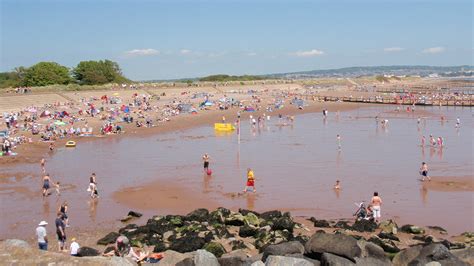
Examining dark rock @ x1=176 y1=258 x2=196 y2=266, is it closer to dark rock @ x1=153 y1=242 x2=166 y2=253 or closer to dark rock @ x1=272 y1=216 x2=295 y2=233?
dark rock @ x1=153 y1=242 x2=166 y2=253

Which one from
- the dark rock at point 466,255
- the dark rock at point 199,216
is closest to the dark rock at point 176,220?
the dark rock at point 199,216

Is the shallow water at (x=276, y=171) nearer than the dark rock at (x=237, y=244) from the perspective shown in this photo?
No

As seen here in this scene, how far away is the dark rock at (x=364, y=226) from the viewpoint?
16.6m

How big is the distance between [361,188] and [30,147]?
23.8 metres

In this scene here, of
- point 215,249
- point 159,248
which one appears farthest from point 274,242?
point 159,248

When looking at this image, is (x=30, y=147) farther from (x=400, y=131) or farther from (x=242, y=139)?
(x=400, y=131)

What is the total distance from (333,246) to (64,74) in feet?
274

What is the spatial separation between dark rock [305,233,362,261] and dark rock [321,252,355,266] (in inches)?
14.9

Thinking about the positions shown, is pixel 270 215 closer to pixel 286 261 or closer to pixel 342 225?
pixel 342 225

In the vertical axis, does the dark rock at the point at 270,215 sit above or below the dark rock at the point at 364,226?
above

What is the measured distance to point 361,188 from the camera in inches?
927

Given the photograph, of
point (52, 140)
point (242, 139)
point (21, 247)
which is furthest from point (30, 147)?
point (21, 247)

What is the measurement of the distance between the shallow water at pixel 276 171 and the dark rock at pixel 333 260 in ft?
28.8

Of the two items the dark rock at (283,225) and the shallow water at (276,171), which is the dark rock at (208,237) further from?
the shallow water at (276,171)
